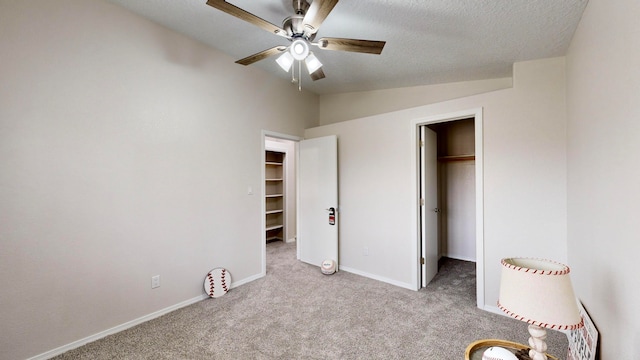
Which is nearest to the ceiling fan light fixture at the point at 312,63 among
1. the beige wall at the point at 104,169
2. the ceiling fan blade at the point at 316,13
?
the ceiling fan blade at the point at 316,13

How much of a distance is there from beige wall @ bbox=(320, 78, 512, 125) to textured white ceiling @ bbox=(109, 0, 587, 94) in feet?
0.39

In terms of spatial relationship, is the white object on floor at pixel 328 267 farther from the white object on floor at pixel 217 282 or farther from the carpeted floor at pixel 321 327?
the white object on floor at pixel 217 282

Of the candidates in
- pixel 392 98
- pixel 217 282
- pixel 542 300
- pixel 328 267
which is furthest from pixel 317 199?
pixel 542 300

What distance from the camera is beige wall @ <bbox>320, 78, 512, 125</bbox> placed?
3.07 metres

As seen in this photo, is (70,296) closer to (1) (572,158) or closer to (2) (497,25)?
(2) (497,25)

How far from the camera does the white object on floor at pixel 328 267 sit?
3.56 metres

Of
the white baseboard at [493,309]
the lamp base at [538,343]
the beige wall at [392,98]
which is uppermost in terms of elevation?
the beige wall at [392,98]

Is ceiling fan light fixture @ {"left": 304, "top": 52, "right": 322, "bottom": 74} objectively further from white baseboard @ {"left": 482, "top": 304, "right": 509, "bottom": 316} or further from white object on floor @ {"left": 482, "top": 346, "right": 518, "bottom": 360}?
white baseboard @ {"left": 482, "top": 304, "right": 509, "bottom": 316}

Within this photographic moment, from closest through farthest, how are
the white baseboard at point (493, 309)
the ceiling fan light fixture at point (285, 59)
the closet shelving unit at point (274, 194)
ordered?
1. the ceiling fan light fixture at point (285, 59)
2. the white baseboard at point (493, 309)
3. the closet shelving unit at point (274, 194)

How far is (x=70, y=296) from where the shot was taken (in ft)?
6.54

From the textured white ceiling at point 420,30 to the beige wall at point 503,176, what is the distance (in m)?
0.37

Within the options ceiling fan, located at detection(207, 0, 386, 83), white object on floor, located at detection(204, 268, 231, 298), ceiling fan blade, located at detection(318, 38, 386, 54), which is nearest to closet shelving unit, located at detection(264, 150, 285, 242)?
white object on floor, located at detection(204, 268, 231, 298)

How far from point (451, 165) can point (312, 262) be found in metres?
2.88

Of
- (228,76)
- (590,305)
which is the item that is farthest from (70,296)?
(590,305)
